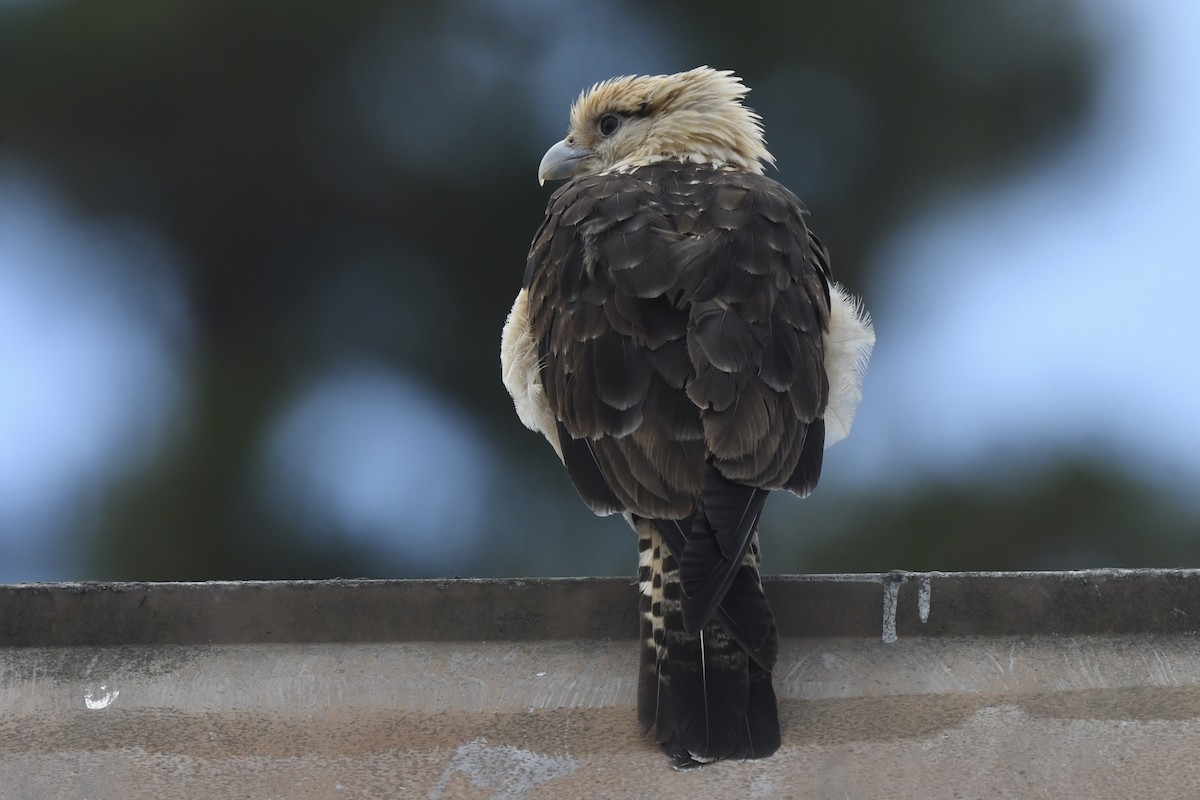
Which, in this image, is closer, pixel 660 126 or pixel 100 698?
pixel 100 698

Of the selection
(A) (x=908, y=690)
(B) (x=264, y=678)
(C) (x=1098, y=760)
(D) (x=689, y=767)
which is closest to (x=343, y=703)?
(B) (x=264, y=678)

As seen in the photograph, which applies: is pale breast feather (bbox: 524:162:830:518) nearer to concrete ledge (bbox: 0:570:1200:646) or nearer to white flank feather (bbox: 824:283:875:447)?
white flank feather (bbox: 824:283:875:447)

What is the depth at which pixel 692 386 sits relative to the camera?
9.38ft

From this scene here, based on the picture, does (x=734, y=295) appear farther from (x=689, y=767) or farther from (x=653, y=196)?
(x=689, y=767)

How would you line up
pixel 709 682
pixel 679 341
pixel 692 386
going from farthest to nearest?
1. pixel 679 341
2. pixel 692 386
3. pixel 709 682

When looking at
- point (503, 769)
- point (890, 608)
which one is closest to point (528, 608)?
point (503, 769)

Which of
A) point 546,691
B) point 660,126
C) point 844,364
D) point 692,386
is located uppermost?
point 660,126

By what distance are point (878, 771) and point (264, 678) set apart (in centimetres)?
141

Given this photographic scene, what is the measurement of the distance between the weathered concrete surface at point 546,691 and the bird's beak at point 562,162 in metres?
2.02

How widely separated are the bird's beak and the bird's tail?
2.31 metres

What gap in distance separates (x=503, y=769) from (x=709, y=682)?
454mm

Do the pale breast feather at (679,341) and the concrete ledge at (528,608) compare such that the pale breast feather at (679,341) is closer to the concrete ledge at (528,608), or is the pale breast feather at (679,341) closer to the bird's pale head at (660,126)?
the concrete ledge at (528,608)

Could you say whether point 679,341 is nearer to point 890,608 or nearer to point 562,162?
point 890,608

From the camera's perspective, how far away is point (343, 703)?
2865 mm
